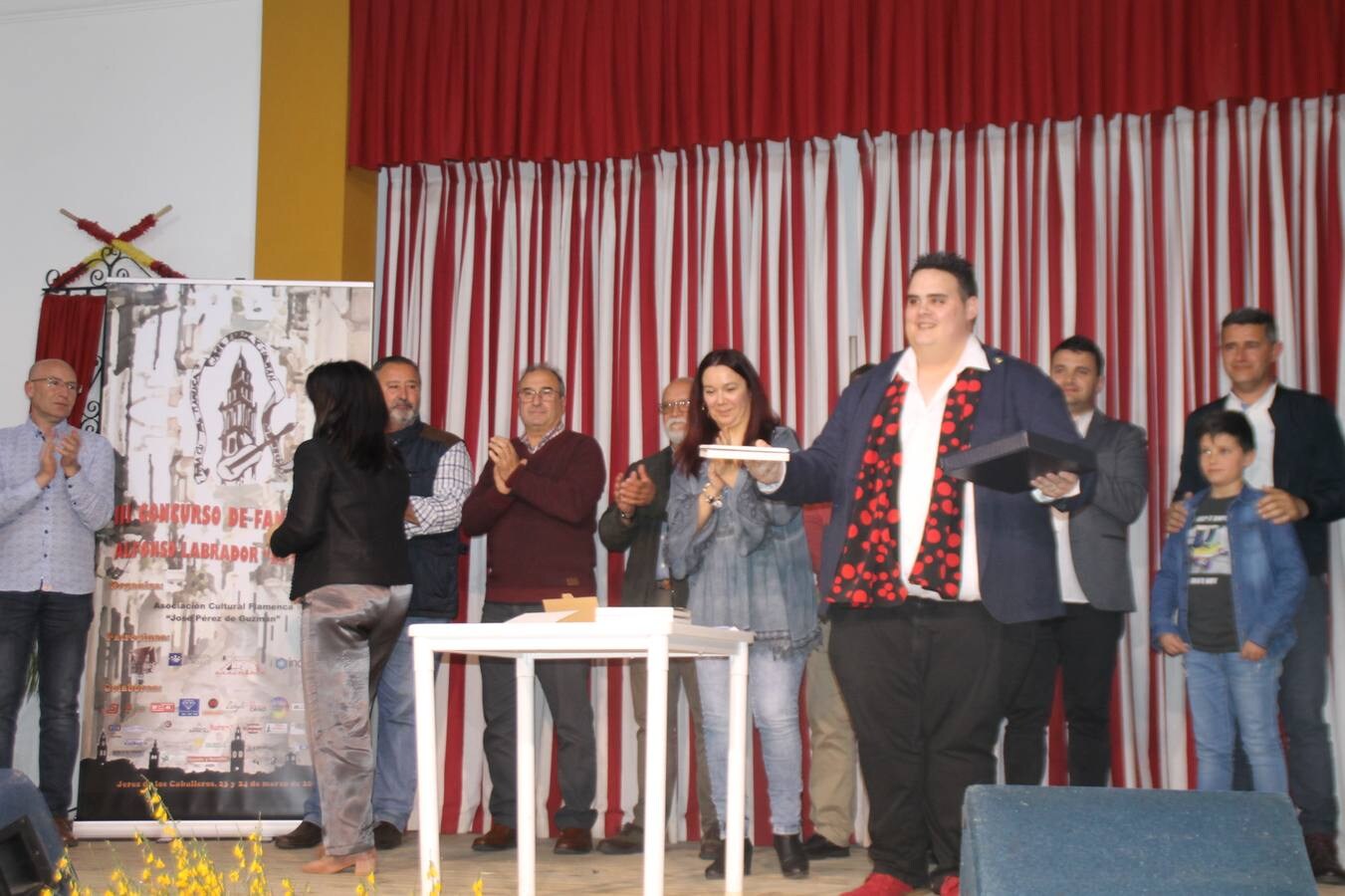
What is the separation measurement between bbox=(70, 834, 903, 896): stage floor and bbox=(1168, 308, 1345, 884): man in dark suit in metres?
1.33

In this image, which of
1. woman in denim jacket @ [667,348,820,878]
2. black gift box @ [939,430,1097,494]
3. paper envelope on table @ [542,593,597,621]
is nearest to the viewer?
black gift box @ [939,430,1097,494]

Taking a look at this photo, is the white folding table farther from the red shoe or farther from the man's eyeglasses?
the man's eyeglasses

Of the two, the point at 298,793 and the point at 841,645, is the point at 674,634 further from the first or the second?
the point at 298,793

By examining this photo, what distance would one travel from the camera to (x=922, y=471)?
297 cm

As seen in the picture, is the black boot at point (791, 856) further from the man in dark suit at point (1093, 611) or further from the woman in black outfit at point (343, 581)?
the woman in black outfit at point (343, 581)

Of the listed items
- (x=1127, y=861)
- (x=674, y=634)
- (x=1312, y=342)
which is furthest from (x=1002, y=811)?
(x=1312, y=342)

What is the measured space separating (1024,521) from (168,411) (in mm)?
3222

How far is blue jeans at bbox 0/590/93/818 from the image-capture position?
15.1 ft

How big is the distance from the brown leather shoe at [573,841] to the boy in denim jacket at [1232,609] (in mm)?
1926

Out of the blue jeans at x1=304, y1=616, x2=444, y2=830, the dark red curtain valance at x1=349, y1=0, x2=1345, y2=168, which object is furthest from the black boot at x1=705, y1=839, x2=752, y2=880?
the dark red curtain valance at x1=349, y1=0, x2=1345, y2=168

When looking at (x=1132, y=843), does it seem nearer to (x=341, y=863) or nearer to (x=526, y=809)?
(x=526, y=809)

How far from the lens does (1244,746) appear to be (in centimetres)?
387

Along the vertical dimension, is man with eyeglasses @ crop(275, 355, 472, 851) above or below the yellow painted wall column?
below

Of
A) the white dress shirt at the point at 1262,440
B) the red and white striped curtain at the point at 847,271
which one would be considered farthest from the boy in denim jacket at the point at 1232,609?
the red and white striped curtain at the point at 847,271
